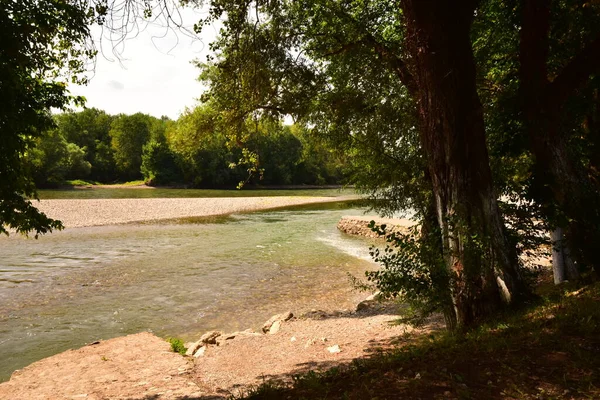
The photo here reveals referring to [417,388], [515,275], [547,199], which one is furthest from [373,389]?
[547,199]

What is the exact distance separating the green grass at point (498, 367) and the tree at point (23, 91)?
14.9ft

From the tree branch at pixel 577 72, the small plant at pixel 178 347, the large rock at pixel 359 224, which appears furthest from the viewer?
the large rock at pixel 359 224

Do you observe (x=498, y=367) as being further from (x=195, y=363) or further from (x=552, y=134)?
(x=195, y=363)

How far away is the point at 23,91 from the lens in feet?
18.2

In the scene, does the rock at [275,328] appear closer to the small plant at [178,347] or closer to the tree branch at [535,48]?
the small plant at [178,347]

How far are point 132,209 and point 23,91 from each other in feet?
121

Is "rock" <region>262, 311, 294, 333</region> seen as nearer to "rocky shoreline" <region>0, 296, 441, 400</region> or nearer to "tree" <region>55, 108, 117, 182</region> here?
"rocky shoreline" <region>0, 296, 441, 400</region>

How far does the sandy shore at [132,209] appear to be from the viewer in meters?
33.8

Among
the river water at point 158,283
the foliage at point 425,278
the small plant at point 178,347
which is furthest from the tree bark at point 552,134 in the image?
the river water at point 158,283

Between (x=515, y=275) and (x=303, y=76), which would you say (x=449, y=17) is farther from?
(x=303, y=76)

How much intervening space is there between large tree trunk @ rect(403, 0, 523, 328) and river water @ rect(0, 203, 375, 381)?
728cm

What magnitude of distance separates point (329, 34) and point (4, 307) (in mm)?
13155

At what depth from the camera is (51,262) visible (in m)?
19.1

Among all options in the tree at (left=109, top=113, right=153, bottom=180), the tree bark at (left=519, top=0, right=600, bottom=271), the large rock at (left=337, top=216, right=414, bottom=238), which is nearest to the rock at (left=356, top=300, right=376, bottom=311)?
the tree bark at (left=519, top=0, right=600, bottom=271)
